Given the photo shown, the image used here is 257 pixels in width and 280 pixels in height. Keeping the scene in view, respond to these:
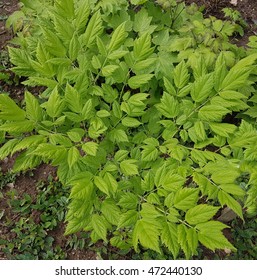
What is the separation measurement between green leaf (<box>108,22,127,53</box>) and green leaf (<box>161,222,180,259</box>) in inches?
40.2

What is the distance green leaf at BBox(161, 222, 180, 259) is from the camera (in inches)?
74.1

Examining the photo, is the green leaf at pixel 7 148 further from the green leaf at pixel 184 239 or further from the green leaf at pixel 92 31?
the green leaf at pixel 184 239

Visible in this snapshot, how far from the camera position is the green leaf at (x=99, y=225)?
6.96 feet

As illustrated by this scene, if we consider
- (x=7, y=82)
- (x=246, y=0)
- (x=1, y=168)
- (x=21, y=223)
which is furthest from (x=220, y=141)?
(x=246, y=0)

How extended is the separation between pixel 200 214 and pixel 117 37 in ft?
3.51

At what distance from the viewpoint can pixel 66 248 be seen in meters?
3.07

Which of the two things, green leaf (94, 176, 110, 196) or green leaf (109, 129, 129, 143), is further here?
green leaf (109, 129, 129, 143)

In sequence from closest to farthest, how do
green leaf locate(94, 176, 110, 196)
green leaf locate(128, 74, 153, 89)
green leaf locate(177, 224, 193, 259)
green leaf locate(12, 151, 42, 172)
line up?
green leaf locate(177, 224, 193, 259), green leaf locate(94, 176, 110, 196), green leaf locate(12, 151, 42, 172), green leaf locate(128, 74, 153, 89)

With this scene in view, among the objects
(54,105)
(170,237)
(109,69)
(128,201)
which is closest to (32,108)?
(54,105)

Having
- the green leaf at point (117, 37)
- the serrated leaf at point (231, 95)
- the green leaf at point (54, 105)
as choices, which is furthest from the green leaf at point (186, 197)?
the green leaf at point (117, 37)

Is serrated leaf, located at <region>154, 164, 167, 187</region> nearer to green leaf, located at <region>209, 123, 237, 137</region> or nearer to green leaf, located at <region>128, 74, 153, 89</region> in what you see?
green leaf, located at <region>209, 123, 237, 137</region>

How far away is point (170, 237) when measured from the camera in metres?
1.91

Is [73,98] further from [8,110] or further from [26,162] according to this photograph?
[26,162]

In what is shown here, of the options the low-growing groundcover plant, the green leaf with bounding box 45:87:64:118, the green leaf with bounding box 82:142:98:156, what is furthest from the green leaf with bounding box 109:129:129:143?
the green leaf with bounding box 45:87:64:118
